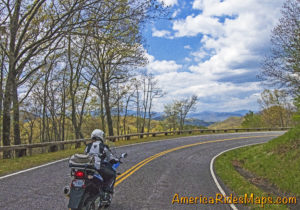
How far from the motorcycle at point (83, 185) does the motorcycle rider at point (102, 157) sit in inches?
10.2

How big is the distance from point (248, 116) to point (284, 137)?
71461 mm

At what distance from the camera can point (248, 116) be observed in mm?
81312

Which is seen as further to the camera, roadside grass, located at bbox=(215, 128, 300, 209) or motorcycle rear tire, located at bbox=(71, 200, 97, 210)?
roadside grass, located at bbox=(215, 128, 300, 209)

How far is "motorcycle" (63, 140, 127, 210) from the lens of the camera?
13.5ft

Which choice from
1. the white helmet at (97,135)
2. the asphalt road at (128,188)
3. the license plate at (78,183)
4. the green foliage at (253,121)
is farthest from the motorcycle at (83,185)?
the green foliage at (253,121)

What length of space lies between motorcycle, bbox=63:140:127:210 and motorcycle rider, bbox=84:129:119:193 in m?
0.26

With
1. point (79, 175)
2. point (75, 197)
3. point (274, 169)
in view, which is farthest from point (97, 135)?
point (274, 169)

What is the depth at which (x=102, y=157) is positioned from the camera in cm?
506

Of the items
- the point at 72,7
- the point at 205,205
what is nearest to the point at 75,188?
the point at 205,205

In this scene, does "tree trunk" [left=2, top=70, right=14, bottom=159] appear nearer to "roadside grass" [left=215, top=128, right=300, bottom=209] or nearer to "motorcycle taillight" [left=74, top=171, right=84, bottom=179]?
"motorcycle taillight" [left=74, top=171, right=84, bottom=179]

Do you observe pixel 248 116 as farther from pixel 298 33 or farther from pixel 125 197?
pixel 125 197

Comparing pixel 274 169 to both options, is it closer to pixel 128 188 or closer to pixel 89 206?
pixel 128 188

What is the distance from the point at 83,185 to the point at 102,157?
0.90 m

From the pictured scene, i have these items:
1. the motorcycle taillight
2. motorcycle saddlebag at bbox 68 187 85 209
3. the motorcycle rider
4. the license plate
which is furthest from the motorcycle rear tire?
the motorcycle rider
